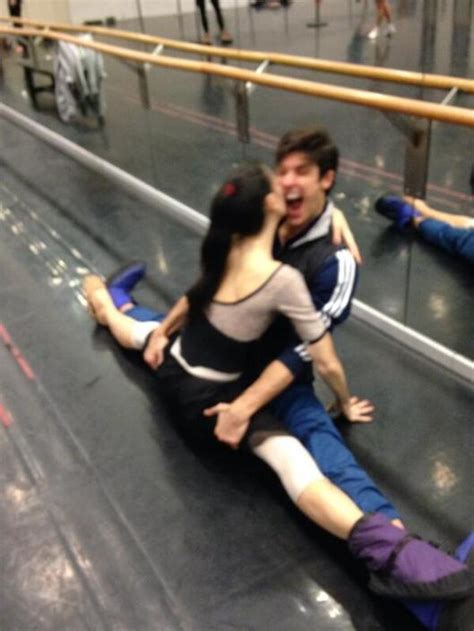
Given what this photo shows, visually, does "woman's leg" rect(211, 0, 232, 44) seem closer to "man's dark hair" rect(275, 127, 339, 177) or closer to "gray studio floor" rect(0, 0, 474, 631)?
"gray studio floor" rect(0, 0, 474, 631)

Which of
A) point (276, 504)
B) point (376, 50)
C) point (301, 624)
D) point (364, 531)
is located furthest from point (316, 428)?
point (376, 50)

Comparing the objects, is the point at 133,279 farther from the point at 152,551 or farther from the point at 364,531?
the point at 364,531

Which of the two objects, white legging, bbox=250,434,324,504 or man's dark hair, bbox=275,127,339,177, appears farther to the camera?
man's dark hair, bbox=275,127,339,177

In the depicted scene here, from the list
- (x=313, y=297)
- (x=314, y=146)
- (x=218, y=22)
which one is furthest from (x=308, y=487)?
(x=218, y=22)

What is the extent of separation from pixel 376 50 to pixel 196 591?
7852 millimetres

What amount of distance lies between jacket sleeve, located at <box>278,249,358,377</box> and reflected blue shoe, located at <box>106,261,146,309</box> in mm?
1096

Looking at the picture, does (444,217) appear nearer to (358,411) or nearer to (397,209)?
(397,209)

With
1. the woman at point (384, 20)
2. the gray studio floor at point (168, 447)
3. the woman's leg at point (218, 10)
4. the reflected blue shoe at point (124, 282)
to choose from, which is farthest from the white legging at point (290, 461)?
the woman at point (384, 20)

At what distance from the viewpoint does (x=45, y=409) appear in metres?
2.18

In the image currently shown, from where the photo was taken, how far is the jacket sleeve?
1.74 metres

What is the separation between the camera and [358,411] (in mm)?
2039

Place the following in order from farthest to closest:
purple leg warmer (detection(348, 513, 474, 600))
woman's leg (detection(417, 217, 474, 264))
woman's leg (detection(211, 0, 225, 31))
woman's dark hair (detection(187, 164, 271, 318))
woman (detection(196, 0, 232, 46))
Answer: woman (detection(196, 0, 232, 46)), woman's leg (detection(211, 0, 225, 31)), woman's leg (detection(417, 217, 474, 264)), woman's dark hair (detection(187, 164, 271, 318)), purple leg warmer (detection(348, 513, 474, 600))

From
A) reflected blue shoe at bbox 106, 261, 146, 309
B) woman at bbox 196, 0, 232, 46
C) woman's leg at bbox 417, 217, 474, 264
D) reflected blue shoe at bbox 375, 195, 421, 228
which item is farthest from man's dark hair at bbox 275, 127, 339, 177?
woman at bbox 196, 0, 232, 46

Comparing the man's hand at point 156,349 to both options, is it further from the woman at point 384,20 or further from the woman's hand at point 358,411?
the woman at point 384,20
